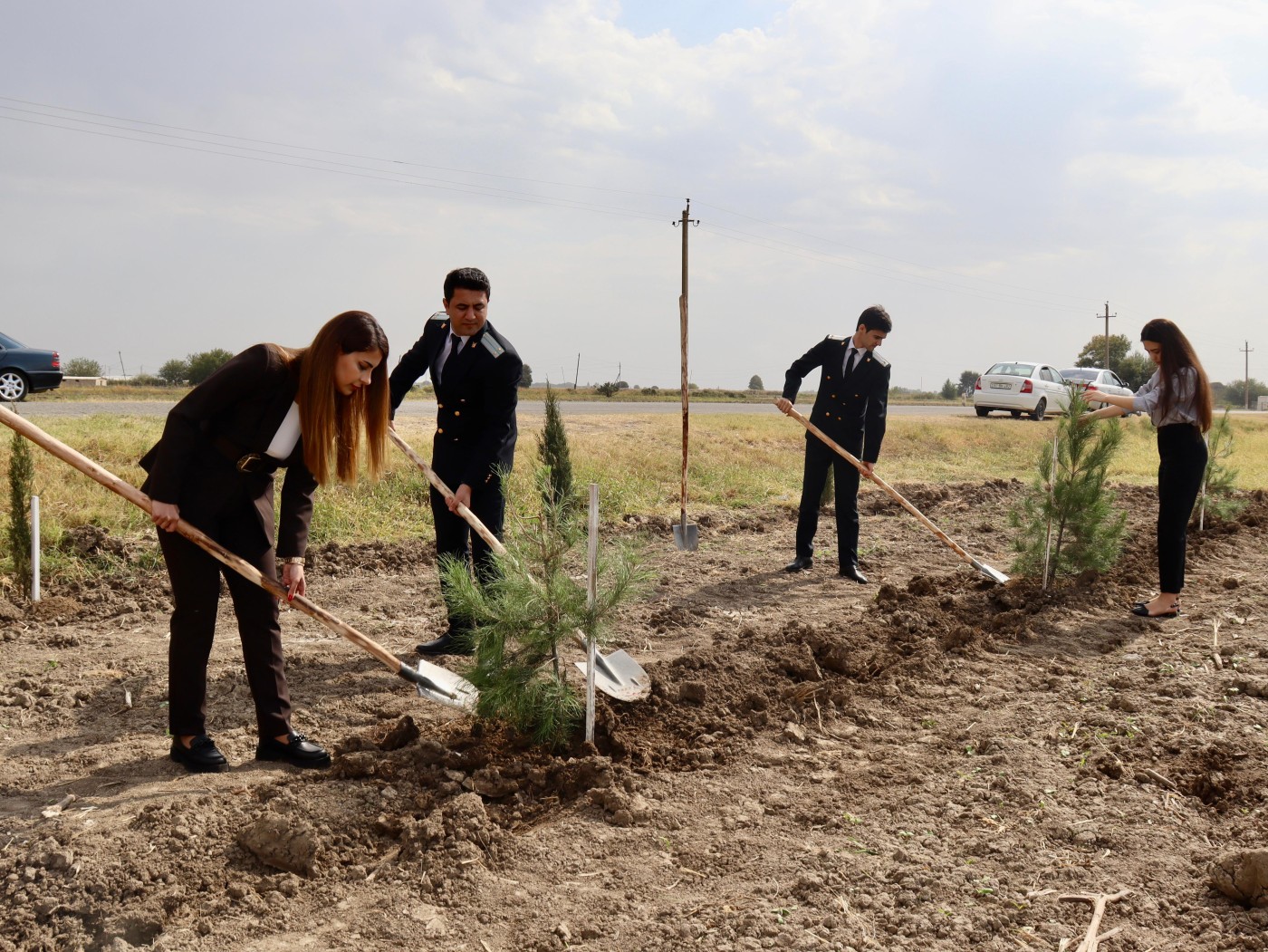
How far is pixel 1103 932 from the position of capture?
2.67 m

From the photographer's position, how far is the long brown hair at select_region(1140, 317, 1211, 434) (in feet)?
18.6

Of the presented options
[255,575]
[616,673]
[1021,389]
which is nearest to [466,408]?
[616,673]

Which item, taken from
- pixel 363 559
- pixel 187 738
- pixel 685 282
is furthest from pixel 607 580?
pixel 685 282

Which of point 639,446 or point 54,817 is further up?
point 639,446

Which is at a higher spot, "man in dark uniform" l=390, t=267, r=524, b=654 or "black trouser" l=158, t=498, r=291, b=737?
"man in dark uniform" l=390, t=267, r=524, b=654

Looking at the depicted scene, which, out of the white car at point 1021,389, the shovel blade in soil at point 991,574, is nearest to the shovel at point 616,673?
the shovel blade in soil at point 991,574

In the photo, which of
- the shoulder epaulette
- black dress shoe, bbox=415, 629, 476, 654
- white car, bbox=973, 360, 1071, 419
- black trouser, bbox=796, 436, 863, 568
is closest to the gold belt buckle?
the shoulder epaulette

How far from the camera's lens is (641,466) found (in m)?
12.0

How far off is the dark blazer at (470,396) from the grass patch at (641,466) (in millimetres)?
402

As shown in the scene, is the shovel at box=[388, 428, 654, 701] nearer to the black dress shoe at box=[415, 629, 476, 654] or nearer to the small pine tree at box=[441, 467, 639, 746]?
the small pine tree at box=[441, 467, 639, 746]

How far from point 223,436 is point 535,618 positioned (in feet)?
4.25

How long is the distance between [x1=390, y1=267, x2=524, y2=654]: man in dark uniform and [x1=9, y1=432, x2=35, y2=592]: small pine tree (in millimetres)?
2765

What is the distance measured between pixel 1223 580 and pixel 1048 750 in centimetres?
410

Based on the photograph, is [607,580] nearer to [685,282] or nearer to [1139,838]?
[1139,838]
